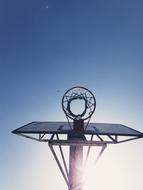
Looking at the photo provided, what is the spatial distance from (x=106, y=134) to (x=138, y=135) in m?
1.16

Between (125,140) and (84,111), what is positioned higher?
(84,111)

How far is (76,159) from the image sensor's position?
1309 centimetres

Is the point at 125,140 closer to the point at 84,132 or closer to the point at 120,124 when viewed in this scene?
the point at 84,132

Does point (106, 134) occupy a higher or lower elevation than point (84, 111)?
lower

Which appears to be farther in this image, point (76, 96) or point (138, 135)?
point (76, 96)

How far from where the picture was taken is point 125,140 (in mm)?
12758

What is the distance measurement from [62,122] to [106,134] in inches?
156

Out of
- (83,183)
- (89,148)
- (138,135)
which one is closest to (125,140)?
(138,135)

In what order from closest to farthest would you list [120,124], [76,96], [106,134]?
[106,134] → [76,96] → [120,124]

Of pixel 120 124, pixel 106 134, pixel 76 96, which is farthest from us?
pixel 120 124

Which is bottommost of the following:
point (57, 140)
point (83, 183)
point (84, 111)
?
point (83, 183)

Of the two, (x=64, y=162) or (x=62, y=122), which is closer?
(x=64, y=162)

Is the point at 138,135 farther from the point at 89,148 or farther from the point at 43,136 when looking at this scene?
the point at 43,136

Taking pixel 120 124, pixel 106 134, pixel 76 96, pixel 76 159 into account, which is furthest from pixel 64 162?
pixel 120 124
